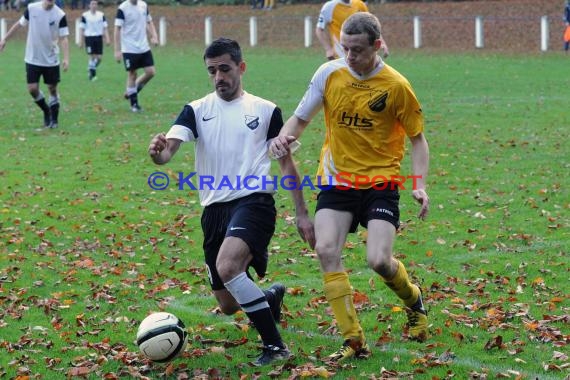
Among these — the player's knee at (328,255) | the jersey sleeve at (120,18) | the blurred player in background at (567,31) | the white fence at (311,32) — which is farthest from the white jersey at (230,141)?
the white fence at (311,32)

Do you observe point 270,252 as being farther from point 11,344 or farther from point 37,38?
point 37,38

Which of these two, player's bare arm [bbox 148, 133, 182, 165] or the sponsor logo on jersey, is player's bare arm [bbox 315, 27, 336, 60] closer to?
the sponsor logo on jersey

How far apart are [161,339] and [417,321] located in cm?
171

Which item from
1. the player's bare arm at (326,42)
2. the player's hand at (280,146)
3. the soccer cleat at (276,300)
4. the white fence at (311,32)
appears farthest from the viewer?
the white fence at (311,32)

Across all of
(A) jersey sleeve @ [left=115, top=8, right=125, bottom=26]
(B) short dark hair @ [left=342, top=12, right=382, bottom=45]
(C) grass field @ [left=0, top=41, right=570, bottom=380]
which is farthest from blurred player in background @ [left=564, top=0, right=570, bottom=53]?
(B) short dark hair @ [left=342, top=12, right=382, bottom=45]

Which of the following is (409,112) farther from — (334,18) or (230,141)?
(334,18)

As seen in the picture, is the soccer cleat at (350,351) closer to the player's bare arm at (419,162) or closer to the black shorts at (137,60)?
the player's bare arm at (419,162)

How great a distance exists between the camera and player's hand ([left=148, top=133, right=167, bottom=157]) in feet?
19.5

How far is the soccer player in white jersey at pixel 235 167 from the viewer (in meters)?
6.05

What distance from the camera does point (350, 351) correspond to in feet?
19.7

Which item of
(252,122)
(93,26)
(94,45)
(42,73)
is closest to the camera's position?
(252,122)

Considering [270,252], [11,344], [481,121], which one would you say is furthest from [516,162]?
[11,344]

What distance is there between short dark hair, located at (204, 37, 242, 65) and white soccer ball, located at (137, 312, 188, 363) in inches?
64.8

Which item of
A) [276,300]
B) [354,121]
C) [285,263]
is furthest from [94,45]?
[354,121]
